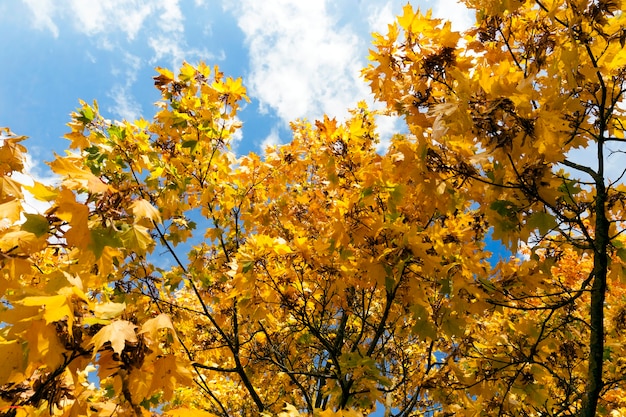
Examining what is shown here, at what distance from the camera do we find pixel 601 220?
247 cm

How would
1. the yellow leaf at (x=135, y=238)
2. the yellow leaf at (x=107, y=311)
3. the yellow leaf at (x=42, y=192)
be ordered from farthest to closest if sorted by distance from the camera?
the yellow leaf at (x=135, y=238)
the yellow leaf at (x=42, y=192)
the yellow leaf at (x=107, y=311)

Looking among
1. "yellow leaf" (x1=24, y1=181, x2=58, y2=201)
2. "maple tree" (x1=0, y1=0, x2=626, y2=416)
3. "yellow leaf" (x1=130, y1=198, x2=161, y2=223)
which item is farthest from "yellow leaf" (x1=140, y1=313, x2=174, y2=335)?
"yellow leaf" (x1=24, y1=181, x2=58, y2=201)

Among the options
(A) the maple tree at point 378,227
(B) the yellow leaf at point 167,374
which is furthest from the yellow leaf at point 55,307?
(B) the yellow leaf at point 167,374

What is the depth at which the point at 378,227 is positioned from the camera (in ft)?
9.75

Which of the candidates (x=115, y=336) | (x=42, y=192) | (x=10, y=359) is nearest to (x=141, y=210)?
(x=42, y=192)

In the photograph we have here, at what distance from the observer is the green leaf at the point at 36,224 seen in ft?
5.20

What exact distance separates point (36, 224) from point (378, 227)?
7.29 ft

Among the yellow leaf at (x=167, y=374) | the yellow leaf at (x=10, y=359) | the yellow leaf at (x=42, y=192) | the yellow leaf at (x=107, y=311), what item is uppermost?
the yellow leaf at (x=42, y=192)

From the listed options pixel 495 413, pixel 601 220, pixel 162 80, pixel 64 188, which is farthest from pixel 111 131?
pixel 495 413

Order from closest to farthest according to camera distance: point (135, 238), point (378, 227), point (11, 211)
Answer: point (11, 211) < point (135, 238) < point (378, 227)

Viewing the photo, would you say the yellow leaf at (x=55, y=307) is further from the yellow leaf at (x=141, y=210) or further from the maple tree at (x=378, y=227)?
the yellow leaf at (x=141, y=210)

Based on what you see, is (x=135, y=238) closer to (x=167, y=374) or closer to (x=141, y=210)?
(x=141, y=210)

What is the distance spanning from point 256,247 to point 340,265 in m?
0.83

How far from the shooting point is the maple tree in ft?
5.36
